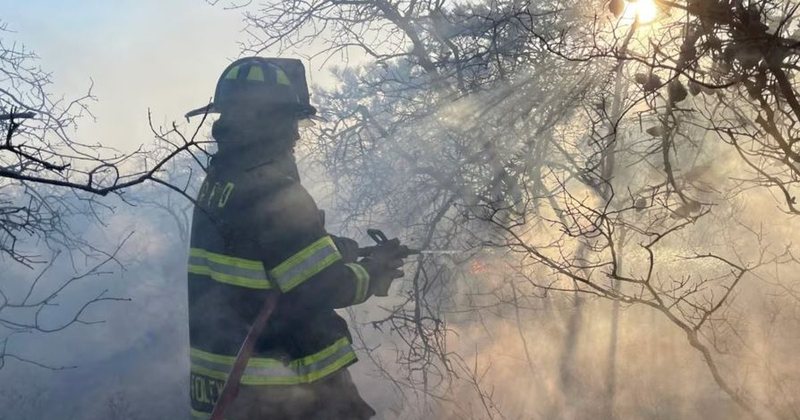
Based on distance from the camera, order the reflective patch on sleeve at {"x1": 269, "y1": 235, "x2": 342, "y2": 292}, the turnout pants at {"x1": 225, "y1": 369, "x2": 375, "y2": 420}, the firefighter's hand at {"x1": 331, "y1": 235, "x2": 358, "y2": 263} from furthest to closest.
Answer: the firefighter's hand at {"x1": 331, "y1": 235, "x2": 358, "y2": 263}, the turnout pants at {"x1": 225, "y1": 369, "x2": 375, "y2": 420}, the reflective patch on sleeve at {"x1": 269, "y1": 235, "x2": 342, "y2": 292}

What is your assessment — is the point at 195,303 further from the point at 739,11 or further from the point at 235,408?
the point at 739,11

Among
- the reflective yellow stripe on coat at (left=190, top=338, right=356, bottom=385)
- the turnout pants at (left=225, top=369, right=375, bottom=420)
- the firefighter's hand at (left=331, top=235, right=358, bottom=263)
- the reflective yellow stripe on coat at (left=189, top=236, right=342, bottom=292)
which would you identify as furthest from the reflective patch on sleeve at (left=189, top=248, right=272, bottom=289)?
the firefighter's hand at (left=331, top=235, right=358, bottom=263)

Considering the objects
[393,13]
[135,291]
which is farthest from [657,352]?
[135,291]

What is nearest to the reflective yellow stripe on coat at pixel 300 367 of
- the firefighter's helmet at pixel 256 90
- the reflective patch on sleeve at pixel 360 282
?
the reflective patch on sleeve at pixel 360 282

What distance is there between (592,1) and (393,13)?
203 centimetres

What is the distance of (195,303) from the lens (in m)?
3.12

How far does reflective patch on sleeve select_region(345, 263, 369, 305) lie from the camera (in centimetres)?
303

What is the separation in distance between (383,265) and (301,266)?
0.62m

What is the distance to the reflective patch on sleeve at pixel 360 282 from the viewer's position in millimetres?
3025

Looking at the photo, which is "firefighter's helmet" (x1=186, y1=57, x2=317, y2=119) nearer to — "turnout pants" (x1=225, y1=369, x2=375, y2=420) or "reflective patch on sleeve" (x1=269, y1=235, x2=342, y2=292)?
"reflective patch on sleeve" (x1=269, y1=235, x2=342, y2=292)

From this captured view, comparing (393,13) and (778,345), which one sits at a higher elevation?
(393,13)

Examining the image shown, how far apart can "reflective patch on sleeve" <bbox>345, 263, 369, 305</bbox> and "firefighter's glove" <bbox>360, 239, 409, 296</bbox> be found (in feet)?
0.40

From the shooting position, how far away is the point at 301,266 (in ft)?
9.34

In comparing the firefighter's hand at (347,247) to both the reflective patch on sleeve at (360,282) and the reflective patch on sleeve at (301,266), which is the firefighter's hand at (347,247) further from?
the reflective patch on sleeve at (301,266)
